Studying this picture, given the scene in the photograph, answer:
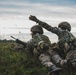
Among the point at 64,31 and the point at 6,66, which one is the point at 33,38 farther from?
the point at 6,66

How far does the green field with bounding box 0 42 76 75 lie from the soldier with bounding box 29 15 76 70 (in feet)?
4.06

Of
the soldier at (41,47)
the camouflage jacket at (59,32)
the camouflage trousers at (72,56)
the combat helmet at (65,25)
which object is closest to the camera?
the camouflage trousers at (72,56)

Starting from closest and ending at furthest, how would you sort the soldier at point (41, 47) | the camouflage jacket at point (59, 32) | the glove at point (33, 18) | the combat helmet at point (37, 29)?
the soldier at point (41, 47), the camouflage jacket at point (59, 32), the glove at point (33, 18), the combat helmet at point (37, 29)

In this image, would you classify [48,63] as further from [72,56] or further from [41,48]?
[41,48]

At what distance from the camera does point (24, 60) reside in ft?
58.2

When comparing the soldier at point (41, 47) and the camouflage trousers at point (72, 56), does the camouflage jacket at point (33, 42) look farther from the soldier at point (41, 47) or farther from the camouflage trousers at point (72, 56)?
the camouflage trousers at point (72, 56)

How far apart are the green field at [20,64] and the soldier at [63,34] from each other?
1238mm

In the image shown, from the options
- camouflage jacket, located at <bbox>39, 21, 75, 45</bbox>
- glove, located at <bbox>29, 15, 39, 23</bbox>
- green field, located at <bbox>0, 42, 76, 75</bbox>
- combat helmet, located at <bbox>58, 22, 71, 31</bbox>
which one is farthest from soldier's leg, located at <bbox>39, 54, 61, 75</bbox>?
combat helmet, located at <bbox>58, 22, 71, 31</bbox>

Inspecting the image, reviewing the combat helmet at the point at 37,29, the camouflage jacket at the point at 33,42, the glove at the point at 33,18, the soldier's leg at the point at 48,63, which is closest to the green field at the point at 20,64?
the soldier's leg at the point at 48,63

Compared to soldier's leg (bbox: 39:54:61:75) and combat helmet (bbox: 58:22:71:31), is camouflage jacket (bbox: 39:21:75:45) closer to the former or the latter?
combat helmet (bbox: 58:22:71:31)

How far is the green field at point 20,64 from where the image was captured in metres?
16.2

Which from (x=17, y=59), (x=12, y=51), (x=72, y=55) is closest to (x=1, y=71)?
(x=17, y=59)

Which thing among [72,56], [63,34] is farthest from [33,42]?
[72,56]

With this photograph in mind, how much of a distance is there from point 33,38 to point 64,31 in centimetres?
157
